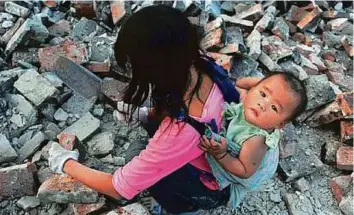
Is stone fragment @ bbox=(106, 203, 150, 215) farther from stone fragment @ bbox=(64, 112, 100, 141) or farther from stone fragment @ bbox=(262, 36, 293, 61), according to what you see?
stone fragment @ bbox=(262, 36, 293, 61)

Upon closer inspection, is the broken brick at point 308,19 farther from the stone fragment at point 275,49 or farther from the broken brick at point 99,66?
the broken brick at point 99,66

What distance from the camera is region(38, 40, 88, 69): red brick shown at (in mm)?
2604

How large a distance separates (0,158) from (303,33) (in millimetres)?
2002

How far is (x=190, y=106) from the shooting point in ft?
5.57

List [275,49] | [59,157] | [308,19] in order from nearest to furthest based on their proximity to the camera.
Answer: [59,157] < [275,49] < [308,19]

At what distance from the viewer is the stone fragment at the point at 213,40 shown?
275 cm

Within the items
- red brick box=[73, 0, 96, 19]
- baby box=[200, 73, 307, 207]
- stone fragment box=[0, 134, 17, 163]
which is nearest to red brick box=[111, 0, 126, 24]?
red brick box=[73, 0, 96, 19]

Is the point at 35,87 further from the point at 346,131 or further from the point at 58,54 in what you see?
the point at 346,131

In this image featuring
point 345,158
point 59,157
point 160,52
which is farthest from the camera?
point 345,158

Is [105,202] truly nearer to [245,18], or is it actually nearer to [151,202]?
[151,202]

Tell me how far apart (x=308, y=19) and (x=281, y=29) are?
240 mm

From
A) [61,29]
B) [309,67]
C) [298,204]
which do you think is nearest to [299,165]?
[298,204]

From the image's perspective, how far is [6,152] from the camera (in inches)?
89.0

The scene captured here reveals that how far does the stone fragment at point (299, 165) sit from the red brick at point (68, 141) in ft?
3.08
